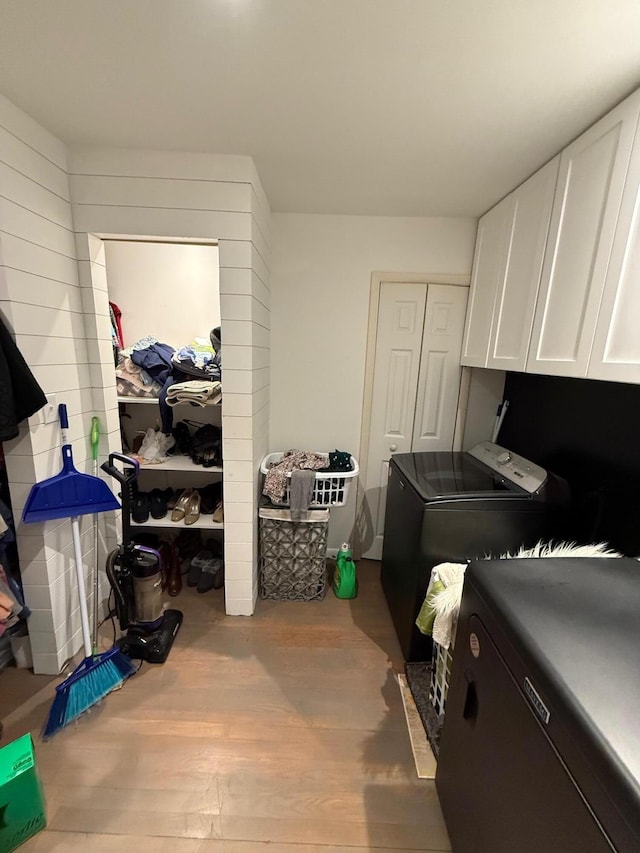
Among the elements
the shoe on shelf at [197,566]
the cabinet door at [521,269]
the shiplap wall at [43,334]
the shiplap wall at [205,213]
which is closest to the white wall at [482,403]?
the cabinet door at [521,269]

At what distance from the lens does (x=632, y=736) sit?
1.73ft

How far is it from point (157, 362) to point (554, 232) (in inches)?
78.8

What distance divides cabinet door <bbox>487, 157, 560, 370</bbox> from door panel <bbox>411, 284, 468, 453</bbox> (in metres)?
0.41

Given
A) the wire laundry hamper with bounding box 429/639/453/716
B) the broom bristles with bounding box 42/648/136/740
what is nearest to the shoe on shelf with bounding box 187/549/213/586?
the broom bristles with bounding box 42/648/136/740

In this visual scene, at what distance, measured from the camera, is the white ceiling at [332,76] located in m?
0.86

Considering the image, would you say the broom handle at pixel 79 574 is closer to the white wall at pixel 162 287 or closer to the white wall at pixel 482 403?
the white wall at pixel 162 287

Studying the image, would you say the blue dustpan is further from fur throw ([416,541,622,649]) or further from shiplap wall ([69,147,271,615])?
fur throw ([416,541,622,649])

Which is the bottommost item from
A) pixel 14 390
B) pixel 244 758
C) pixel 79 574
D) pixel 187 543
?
pixel 244 758

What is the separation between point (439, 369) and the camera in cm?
227

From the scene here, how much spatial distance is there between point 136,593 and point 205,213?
1.88 meters

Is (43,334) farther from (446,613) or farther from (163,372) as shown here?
(446,613)

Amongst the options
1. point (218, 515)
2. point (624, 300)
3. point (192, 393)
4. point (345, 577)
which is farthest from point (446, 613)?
point (192, 393)

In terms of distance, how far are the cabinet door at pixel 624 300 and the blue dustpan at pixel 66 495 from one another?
193cm

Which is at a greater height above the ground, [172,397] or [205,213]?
[205,213]
